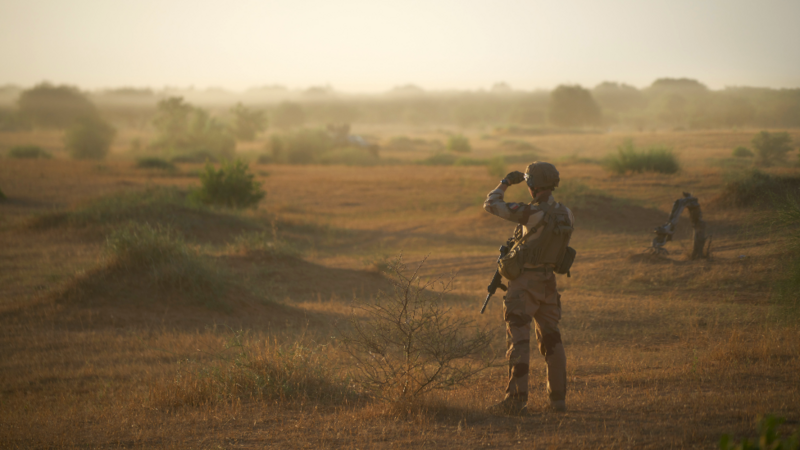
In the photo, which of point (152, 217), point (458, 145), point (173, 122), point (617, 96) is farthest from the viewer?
point (617, 96)

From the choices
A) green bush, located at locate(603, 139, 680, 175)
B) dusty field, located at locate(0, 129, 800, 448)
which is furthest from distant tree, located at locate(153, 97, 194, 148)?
green bush, located at locate(603, 139, 680, 175)

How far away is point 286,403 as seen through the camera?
4.96m

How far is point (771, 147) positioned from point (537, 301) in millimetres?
19155

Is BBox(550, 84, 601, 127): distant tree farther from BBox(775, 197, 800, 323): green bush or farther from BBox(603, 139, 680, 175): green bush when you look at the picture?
BBox(775, 197, 800, 323): green bush

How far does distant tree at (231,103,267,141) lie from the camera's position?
6500 cm

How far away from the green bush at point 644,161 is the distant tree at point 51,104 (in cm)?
4759

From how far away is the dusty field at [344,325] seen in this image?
422cm

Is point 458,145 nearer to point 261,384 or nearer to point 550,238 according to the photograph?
point 261,384

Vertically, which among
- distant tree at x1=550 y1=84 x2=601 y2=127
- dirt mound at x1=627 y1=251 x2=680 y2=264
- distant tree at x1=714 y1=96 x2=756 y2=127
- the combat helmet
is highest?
distant tree at x1=550 y1=84 x2=601 y2=127

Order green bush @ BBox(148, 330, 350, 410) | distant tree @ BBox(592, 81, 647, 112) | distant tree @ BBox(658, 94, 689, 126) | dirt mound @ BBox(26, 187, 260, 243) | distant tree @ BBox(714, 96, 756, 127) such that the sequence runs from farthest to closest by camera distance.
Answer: distant tree @ BBox(592, 81, 647, 112) → distant tree @ BBox(658, 94, 689, 126) → distant tree @ BBox(714, 96, 756, 127) → dirt mound @ BBox(26, 187, 260, 243) → green bush @ BBox(148, 330, 350, 410)

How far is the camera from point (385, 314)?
900 cm

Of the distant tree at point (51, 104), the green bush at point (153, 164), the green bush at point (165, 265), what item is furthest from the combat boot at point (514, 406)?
the distant tree at point (51, 104)

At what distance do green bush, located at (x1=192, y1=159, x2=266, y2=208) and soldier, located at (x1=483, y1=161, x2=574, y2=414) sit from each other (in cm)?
1631

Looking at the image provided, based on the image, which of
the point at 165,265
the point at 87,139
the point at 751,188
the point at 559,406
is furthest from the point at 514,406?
the point at 87,139
